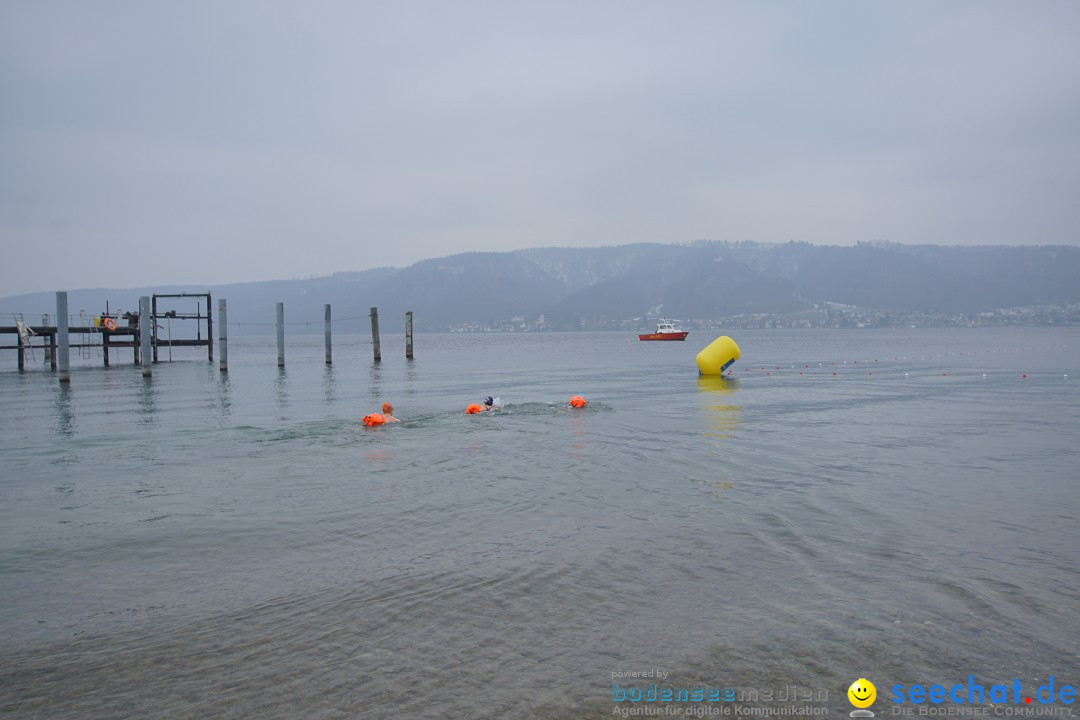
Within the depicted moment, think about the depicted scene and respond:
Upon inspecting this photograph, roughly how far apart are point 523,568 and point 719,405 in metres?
17.4

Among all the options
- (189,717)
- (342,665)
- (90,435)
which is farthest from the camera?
(90,435)

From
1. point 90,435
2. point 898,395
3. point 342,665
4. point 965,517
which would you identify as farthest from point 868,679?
point 898,395

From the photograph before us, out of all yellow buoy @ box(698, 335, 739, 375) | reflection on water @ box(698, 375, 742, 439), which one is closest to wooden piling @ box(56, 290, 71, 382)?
reflection on water @ box(698, 375, 742, 439)

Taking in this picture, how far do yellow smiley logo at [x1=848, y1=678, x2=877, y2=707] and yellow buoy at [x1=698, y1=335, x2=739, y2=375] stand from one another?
31813 millimetres

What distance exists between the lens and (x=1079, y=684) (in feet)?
16.1

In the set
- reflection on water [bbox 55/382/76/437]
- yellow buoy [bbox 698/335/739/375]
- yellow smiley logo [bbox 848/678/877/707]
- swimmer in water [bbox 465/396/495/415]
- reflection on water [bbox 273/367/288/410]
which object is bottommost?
reflection on water [bbox 273/367/288/410]

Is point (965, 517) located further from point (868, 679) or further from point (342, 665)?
point (342, 665)

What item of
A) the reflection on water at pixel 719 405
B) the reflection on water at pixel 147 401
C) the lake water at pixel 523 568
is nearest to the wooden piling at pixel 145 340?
the reflection on water at pixel 147 401

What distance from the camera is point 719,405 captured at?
23719 millimetres

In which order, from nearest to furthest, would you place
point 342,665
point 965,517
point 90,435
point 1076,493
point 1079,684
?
1. point 1079,684
2. point 342,665
3. point 965,517
4. point 1076,493
5. point 90,435

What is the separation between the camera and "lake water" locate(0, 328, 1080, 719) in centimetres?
511

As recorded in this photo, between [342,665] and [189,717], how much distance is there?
1097mm

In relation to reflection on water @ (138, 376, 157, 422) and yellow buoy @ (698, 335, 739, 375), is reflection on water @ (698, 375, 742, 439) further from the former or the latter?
reflection on water @ (138, 376, 157, 422)

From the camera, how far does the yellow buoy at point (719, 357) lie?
3591 centimetres
